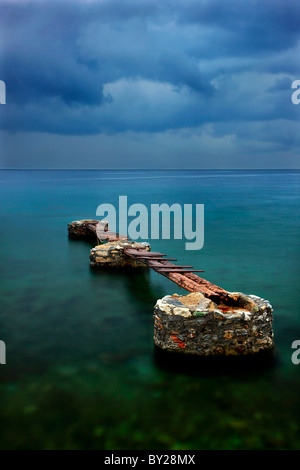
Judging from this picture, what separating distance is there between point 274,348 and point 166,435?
119 inches

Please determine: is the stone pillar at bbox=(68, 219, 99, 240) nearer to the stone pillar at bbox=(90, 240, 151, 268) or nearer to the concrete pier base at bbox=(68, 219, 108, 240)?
the concrete pier base at bbox=(68, 219, 108, 240)

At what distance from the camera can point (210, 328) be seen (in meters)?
6.52

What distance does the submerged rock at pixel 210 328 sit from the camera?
6.50 meters

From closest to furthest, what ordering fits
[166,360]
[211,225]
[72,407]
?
[72,407]
[166,360]
[211,225]

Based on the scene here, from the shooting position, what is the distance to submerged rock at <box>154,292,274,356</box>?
6.50m

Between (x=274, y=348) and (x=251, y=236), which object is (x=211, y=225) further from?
(x=274, y=348)

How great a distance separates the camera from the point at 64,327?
8289 millimetres

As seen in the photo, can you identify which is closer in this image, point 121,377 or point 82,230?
point 121,377

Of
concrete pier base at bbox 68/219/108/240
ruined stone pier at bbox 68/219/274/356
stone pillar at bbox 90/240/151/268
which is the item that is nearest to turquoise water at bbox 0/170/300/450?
ruined stone pier at bbox 68/219/274/356

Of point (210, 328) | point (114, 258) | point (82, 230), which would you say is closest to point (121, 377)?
point (210, 328)

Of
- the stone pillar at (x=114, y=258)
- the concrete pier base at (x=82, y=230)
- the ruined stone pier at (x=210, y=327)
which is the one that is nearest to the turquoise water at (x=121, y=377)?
the ruined stone pier at (x=210, y=327)

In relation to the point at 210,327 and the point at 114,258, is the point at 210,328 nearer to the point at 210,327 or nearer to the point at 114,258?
the point at 210,327

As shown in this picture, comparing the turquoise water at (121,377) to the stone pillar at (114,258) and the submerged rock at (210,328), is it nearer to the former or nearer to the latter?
the submerged rock at (210,328)

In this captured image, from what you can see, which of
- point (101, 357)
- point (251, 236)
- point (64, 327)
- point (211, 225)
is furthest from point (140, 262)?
point (211, 225)
